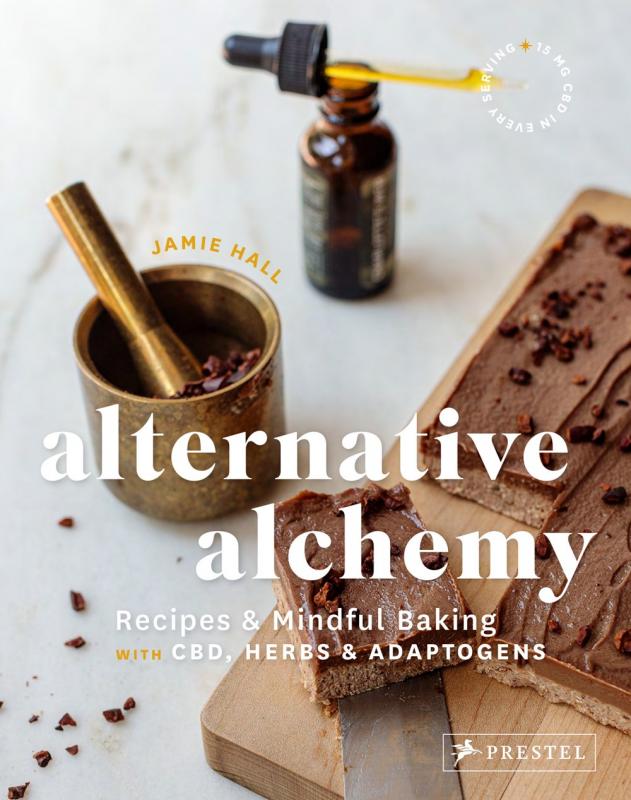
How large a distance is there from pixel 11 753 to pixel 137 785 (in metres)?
0.28

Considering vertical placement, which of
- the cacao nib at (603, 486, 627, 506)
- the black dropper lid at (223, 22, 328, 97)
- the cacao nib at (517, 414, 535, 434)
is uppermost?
the black dropper lid at (223, 22, 328, 97)

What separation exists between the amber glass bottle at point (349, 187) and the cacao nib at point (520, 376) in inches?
26.3

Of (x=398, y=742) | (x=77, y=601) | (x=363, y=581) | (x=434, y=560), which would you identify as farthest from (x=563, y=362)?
(x=77, y=601)

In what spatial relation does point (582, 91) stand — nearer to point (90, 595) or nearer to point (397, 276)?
point (397, 276)

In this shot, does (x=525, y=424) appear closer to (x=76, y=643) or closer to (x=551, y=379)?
(x=551, y=379)

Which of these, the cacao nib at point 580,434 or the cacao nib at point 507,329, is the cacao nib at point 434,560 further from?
the cacao nib at point 507,329

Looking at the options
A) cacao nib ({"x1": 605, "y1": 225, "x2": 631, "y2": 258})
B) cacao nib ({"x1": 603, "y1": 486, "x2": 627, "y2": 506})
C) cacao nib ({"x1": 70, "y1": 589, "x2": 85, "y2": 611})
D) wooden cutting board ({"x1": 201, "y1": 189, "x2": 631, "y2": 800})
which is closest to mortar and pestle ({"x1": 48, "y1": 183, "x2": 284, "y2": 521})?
cacao nib ({"x1": 70, "y1": 589, "x2": 85, "y2": 611})

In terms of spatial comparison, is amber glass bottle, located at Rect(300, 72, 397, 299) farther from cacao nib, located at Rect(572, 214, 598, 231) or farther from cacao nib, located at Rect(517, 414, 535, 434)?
cacao nib, located at Rect(517, 414, 535, 434)

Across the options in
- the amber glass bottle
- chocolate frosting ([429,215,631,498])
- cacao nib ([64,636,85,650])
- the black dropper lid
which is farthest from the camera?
the amber glass bottle

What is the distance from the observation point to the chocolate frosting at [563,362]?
2.71 meters

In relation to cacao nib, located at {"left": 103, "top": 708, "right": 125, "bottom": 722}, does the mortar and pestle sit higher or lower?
higher

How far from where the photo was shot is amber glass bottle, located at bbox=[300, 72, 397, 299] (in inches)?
120

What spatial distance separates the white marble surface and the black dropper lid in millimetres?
710

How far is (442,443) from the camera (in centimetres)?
271
